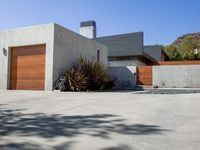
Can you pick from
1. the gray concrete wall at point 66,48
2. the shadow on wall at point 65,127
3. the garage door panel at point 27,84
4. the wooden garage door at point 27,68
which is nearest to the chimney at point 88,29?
the gray concrete wall at point 66,48

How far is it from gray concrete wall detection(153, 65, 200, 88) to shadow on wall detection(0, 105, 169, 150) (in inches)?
670

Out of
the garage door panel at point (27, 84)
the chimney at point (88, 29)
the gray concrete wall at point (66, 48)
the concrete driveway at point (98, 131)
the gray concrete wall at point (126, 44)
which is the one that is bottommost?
the concrete driveway at point (98, 131)

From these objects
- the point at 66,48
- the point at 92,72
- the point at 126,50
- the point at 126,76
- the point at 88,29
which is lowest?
the point at 126,76

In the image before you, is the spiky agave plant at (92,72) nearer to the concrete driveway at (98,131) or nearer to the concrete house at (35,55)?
the concrete house at (35,55)

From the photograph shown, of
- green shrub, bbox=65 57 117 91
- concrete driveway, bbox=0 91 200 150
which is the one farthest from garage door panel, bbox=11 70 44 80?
concrete driveway, bbox=0 91 200 150

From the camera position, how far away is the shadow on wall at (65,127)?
4.05m

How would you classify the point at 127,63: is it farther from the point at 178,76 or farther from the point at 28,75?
the point at 28,75

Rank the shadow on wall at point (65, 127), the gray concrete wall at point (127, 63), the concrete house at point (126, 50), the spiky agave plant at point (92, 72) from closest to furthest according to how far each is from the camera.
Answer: the shadow on wall at point (65, 127), the spiky agave plant at point (92, 72), the gray concrete wall at point (127, 63), the concrete house at point (126, 50)

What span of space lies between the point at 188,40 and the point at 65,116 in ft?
161

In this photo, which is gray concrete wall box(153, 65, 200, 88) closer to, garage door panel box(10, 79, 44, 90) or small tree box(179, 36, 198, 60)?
garage door panel box(10, 79, 44, 90)

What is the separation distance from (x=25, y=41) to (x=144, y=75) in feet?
36.7

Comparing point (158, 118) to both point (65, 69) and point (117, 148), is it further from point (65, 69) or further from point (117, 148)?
point (65, 69)

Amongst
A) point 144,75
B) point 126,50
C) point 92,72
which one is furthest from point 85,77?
point 126,50

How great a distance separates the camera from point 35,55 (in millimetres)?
15609
